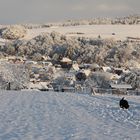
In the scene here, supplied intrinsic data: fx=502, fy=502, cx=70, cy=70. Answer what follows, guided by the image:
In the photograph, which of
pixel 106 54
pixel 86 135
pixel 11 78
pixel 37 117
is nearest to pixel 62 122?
pixel 37 117

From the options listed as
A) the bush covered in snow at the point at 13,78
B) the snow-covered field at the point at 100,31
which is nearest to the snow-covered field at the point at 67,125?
the bush covered in snow at the point at 13,78

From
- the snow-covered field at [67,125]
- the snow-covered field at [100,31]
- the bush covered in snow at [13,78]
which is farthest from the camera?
the snow-covered field at [100,31]

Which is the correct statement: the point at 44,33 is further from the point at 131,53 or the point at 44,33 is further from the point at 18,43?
the point at 131,53

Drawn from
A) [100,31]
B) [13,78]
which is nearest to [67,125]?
[13,78]

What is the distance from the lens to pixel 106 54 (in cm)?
16412

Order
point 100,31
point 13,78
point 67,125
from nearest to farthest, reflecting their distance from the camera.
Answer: point 67,125, point 13,78, point 100,31

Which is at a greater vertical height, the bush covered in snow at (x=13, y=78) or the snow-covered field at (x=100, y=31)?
the snow-covered field at (x=100, y=31)

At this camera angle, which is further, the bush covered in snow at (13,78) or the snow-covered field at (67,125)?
the bush covered in snow at (13,78)

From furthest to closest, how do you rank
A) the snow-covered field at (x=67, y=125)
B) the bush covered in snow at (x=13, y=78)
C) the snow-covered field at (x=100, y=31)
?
1. the snow-covered field at (x=100, y=31)
2. the bush covered in snow at (x=13, y=78)
3. the snow-covered field at (x=67, y=125)

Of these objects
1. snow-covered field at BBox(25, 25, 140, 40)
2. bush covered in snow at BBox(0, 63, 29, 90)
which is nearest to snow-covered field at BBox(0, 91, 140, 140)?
bush covered in snow at BBox(0, 63, 29, 90)

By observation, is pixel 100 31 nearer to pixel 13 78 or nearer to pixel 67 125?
pixel 13 78

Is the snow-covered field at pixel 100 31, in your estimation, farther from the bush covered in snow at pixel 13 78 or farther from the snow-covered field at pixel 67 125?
the snow-covered field at pixel 67 125

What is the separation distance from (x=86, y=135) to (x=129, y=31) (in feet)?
515

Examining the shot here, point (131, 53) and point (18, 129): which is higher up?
point (131, 53)
